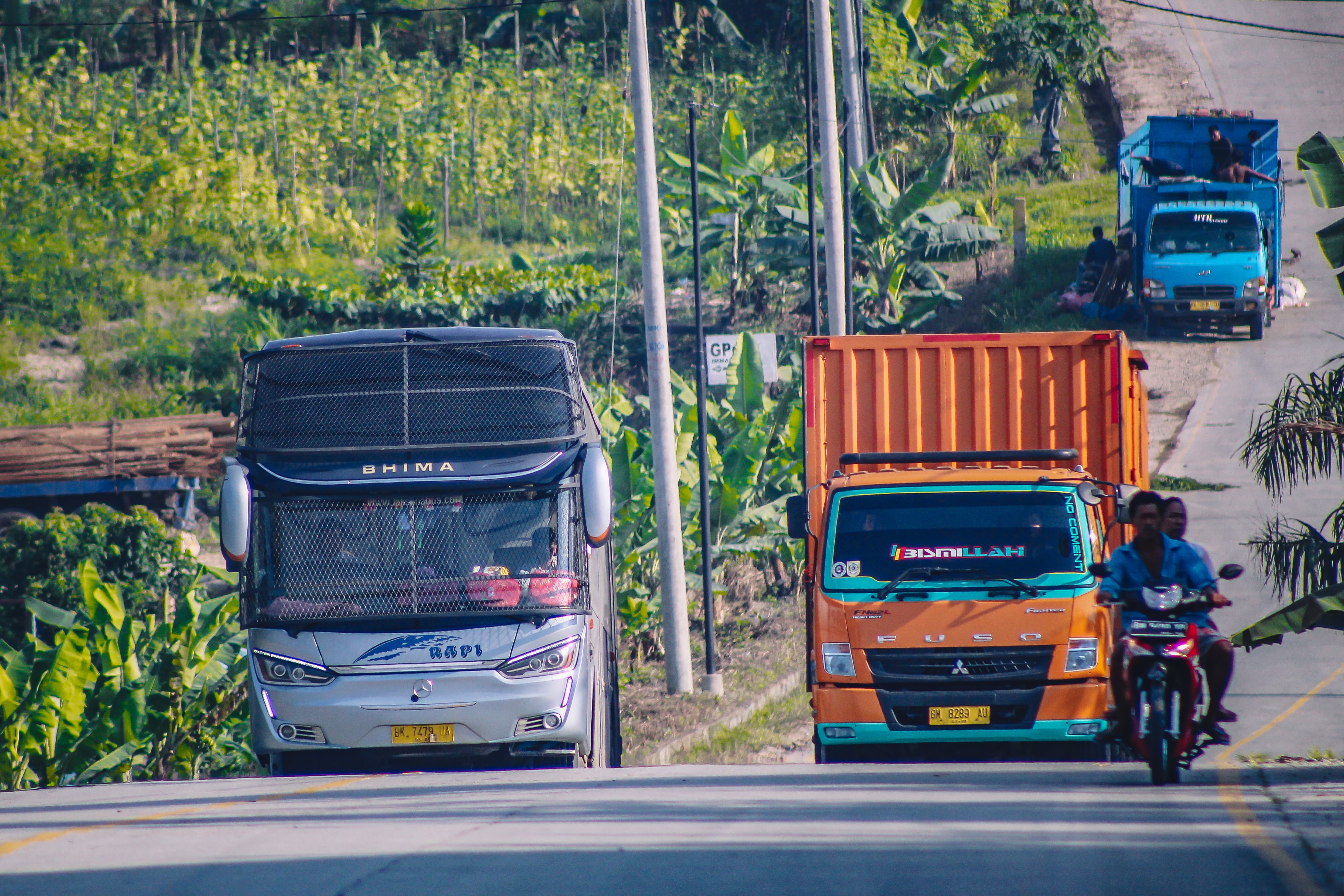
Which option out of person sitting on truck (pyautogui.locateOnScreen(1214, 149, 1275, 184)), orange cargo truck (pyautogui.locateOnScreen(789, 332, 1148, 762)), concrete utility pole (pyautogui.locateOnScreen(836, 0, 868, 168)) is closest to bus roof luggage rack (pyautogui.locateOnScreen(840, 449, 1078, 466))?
orange cargo truck (pyautogui.locateOnScreen(789, 332, 1148, 762))

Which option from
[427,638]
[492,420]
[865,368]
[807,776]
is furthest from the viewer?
[865,368]

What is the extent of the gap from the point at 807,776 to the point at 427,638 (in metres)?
2.72

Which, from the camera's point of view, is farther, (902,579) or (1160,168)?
(1160,168)

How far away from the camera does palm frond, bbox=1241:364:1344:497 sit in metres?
10.3

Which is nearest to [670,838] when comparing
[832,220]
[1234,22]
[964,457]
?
[964,457]

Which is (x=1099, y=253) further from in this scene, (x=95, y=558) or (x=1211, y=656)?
(x=1211, y=656)

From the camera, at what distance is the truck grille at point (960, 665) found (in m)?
8.44

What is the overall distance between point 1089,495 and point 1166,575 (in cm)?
125

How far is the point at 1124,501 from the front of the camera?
970cm

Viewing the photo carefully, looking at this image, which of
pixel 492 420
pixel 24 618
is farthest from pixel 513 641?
pixel 24 618

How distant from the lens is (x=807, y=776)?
8219mm

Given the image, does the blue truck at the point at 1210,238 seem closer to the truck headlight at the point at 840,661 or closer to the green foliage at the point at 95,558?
the green foliage at the point at 95,558

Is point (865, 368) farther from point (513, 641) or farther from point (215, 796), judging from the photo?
point (215, 796)

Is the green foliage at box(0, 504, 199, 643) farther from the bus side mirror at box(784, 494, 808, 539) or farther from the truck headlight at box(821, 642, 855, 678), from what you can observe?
the truck headlight at box(821, 642, 855, 678)
